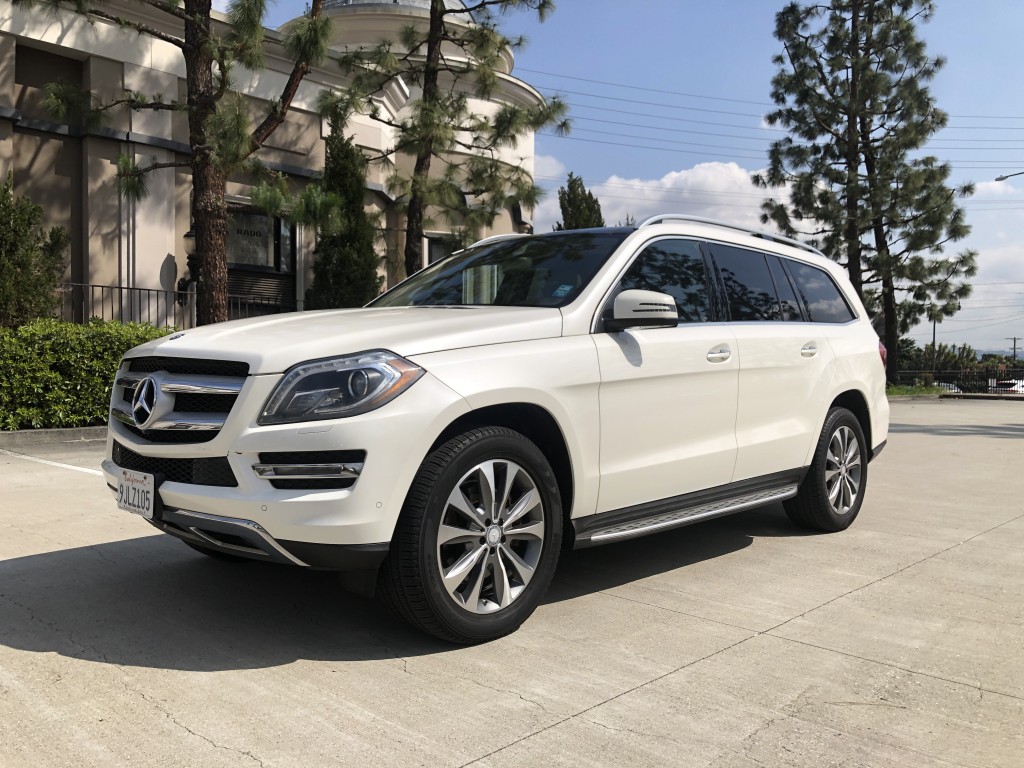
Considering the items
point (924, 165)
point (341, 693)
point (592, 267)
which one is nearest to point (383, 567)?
point (341, 693)

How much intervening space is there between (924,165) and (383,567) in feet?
96.5

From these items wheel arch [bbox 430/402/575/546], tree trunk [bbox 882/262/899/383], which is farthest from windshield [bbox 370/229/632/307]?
tree trunk [bbox 882/262/899/383]

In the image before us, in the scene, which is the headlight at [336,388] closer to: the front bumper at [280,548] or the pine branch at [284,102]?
the front bumper at [280,548]

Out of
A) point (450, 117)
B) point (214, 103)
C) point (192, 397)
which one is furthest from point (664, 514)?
point (450, 117)

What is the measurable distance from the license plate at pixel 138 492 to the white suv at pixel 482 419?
1 cm

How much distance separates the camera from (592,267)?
4.48m

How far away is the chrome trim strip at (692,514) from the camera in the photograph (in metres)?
4.21

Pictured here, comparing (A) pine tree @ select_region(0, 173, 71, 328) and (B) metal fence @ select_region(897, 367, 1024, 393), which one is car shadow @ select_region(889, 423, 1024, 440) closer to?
(A) pine tree @ select_region(0, 173, 71, 328)

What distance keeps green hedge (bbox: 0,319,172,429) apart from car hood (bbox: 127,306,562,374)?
282 inches

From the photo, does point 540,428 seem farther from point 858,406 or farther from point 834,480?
point 858,406

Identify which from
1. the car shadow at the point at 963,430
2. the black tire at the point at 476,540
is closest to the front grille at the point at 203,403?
the black tire at the point at 476,540

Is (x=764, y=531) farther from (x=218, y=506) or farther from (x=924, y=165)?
(x=924, y=165)

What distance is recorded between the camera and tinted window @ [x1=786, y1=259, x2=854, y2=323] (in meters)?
5.87

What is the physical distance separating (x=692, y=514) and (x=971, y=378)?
3608 centimetres
